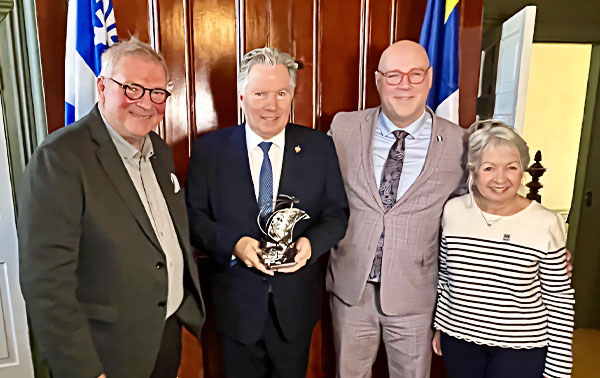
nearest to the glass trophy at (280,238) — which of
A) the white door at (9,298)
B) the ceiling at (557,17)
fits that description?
the white door at (9,298)

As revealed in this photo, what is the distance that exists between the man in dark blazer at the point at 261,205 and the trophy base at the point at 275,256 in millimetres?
57

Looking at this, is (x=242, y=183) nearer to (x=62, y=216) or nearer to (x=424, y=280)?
(x=62, y=216)

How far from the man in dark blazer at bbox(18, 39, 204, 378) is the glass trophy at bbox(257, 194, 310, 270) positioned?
11.4 inches

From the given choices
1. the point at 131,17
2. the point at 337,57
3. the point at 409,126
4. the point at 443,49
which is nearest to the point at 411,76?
the point at 409,126

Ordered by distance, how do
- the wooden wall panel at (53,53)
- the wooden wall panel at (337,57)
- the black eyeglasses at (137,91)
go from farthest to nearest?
the wooden wall panel at (337,57)
the wooden wall panel at (53,53)
the black eyeglasses at (137,91)

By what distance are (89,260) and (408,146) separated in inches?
49.6

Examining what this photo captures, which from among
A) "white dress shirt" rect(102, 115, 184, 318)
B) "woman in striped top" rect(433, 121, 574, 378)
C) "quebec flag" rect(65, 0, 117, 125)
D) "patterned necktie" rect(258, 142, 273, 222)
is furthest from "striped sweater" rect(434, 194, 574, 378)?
"quebec flag" rect(65, 0, 117, 125)

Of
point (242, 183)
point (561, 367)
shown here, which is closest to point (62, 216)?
point (242, 183)

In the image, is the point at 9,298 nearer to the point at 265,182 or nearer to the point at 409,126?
the point at 265,182

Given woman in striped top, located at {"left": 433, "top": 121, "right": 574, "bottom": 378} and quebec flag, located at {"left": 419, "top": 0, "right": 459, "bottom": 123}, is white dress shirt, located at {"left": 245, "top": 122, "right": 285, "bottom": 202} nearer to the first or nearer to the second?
woman in striped top, located at {"left": 433, "top": 121, "right": 574, "bottom": 378}

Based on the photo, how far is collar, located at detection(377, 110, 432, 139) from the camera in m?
1.74

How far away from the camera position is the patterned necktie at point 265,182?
1.64 meters

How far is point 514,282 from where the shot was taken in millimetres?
1503

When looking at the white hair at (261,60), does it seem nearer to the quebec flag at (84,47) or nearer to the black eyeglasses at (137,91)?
the black eyeglasses at (137,91)
